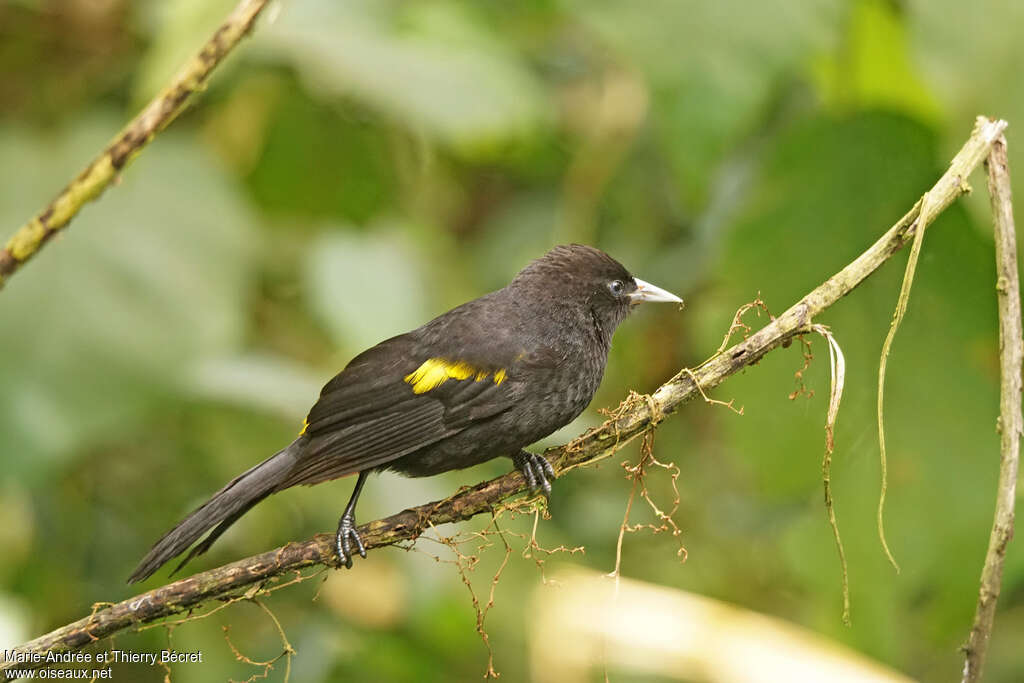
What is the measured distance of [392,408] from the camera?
2.68 meters

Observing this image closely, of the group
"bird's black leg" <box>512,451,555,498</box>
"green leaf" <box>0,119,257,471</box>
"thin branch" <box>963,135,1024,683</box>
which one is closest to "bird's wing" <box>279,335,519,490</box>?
"bird's black leg" <box>512,451,555,498</box>

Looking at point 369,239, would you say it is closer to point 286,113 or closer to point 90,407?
point 286,113

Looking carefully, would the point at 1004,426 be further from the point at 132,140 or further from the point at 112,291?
the point at 112,291

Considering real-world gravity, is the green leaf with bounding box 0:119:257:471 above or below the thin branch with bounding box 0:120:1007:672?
above

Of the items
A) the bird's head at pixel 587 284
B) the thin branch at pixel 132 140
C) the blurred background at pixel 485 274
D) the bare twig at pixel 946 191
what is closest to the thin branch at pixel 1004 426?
the bare twig at pixel 946 191

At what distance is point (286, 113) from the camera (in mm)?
4430

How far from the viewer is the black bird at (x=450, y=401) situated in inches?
100

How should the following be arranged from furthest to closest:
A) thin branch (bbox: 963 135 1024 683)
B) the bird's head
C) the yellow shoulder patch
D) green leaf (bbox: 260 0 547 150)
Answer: green leaf (bbox: 260 0 547 150) → the bird's head → the yellow shoulder patch → thin branch (bbox: 963 135 1024 683)

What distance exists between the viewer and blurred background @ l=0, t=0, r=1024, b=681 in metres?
2.97

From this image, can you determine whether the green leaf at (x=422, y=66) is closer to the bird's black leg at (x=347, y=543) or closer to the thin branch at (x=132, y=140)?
the thin branch at (x=132, y=140)

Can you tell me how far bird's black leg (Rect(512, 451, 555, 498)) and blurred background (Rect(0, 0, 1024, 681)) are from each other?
33cm

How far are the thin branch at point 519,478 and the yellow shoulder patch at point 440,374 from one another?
0.36 metres

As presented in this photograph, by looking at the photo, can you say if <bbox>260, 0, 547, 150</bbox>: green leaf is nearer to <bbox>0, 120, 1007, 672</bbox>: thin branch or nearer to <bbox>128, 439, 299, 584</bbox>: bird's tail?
<bbox>128, 439, 299, 584</bbox>: bird's tail

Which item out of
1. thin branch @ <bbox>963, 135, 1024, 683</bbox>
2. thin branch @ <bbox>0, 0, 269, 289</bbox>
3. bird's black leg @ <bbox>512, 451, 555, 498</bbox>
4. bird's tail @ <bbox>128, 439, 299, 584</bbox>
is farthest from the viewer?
bird's tail @ <bbox>128, 439, 299, 584</bbox>
